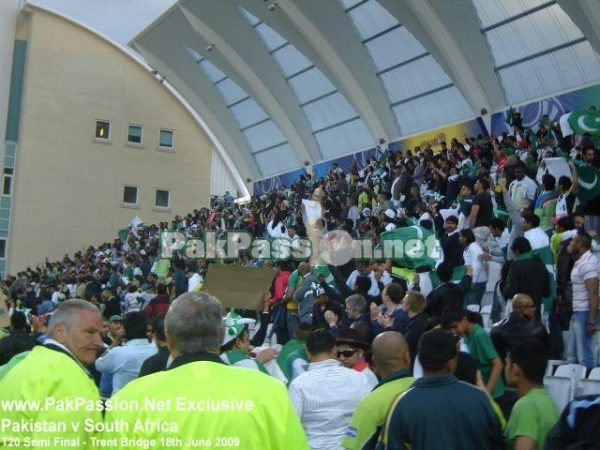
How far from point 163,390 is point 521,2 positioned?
81.0 feet

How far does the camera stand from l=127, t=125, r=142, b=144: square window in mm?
41375

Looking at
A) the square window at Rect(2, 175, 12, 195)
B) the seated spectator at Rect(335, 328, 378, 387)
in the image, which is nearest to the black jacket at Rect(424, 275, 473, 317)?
the seated spectator at Rect(335, 328, 378, 387)

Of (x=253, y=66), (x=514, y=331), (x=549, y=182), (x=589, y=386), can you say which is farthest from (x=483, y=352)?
(x=253, y=66)

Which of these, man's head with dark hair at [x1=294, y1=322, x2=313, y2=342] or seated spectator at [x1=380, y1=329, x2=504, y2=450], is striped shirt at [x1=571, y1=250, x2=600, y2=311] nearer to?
man's head with dark hair at [x1=294, y1=322, x2=313, y2=342]

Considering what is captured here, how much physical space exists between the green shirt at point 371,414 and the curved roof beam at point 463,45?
23361mm

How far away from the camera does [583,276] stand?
9242mm

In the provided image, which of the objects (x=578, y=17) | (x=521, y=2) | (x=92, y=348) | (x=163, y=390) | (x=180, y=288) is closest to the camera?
(x=163, y=390)

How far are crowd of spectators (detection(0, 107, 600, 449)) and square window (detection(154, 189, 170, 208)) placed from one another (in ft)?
58.6

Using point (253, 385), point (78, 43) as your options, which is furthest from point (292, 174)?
point (253, 385)

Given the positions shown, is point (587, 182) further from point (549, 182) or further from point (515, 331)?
point (515, 331)

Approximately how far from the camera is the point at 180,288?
62.6ft

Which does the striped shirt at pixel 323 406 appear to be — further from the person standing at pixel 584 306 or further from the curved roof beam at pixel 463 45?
the curved roof beam at pixel 463 45

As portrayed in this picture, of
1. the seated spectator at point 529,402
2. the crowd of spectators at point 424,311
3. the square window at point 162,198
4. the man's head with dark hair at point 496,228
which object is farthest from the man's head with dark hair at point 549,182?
the square window at point 162,198

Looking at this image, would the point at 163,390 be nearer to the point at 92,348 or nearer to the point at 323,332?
the point at 92,348
